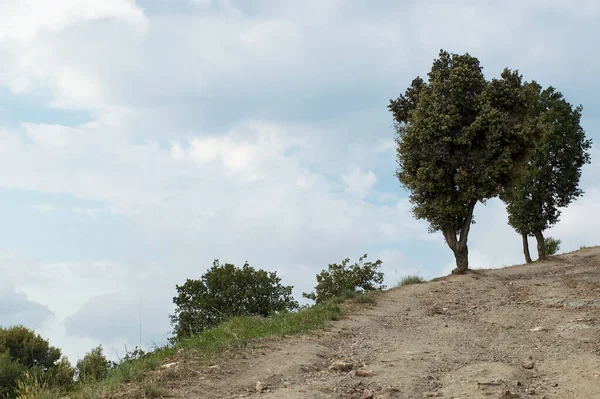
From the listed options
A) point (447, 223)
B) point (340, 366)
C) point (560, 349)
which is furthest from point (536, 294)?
point (340, 366)

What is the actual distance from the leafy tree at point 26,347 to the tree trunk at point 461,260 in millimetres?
27234

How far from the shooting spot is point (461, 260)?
29391 millimetres

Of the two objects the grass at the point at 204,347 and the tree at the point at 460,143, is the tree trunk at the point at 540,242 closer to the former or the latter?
the tree at the point at 460,143

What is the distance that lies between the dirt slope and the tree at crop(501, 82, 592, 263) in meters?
17.8

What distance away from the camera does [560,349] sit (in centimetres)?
1227

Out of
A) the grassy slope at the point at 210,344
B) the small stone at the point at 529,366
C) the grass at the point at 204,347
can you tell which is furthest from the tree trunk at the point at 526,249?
the small stone at the point at 529,366

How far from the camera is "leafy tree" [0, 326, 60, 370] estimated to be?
124 feet

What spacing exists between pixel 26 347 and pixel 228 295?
1497 centimetres

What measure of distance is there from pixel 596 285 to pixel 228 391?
1887cm

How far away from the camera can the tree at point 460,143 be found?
27.2m

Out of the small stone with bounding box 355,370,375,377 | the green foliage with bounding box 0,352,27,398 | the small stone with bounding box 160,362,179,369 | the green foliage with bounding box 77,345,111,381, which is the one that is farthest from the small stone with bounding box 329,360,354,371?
the green foliage with bounding box 0,352,27,398

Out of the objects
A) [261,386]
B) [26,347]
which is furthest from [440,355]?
[26,347]

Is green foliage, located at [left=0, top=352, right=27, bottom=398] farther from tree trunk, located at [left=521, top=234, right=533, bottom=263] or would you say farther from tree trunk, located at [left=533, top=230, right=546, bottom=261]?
tree trunk, located at [left=533, top=230, right=546, bottom=261]

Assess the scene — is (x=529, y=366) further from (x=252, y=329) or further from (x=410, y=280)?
(x=410, y=280)
